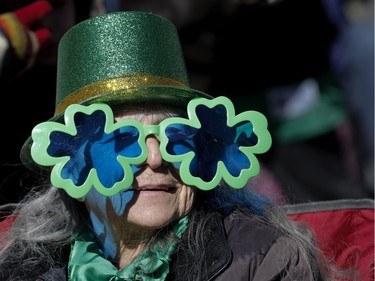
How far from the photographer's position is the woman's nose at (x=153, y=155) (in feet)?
6.06

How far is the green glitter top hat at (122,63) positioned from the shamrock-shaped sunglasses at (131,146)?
0.24 feet

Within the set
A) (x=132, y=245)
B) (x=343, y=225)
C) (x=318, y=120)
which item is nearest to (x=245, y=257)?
(x=132, y=245)

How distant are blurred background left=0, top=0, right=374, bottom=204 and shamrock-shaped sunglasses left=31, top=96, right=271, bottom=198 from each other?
1.33 meters

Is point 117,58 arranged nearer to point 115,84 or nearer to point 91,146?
point 115,84

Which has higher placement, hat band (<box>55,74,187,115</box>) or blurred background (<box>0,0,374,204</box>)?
hat band (<box>55,74,187,115</box>)

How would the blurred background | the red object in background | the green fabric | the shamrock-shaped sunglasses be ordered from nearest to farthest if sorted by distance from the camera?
1. the shamrock-shaped sunglasses
2. the red object in background
3. the blurred background
4. the green fabric

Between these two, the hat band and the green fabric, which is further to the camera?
the green fabric

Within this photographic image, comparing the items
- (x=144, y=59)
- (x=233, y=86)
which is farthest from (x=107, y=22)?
(x=233, y=86)

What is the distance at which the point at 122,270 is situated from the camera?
6.36 ft

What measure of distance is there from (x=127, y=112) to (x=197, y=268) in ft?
1.38

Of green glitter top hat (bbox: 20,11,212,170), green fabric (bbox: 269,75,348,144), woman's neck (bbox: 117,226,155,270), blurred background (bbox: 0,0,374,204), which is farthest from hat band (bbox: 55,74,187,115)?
green fabric (bbox: 269,75,348,144)

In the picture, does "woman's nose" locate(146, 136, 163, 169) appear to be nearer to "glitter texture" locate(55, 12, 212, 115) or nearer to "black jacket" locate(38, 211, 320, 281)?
"glitter texture" locate(55, 12, 212, 115)

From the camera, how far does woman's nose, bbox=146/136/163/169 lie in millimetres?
1846

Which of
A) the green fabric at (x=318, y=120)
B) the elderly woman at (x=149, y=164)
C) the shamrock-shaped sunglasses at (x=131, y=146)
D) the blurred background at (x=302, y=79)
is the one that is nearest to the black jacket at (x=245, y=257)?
the elderly woman at (x=149, y=164)
